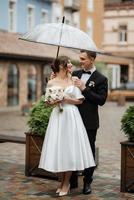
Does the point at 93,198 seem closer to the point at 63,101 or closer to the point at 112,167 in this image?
the point at 63,101

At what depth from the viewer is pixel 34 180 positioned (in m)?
7.77

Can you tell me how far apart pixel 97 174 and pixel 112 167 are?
2.80 ft

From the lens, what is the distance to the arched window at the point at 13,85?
25.3 m

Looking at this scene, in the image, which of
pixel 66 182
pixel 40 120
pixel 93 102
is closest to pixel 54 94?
pixel 93 102

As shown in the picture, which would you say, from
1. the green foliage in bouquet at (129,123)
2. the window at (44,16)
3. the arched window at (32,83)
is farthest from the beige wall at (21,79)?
the green foliage in bouquet at (129,123)

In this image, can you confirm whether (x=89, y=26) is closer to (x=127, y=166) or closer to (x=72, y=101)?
(x=127, y=166)

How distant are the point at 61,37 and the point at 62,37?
0.04 ft

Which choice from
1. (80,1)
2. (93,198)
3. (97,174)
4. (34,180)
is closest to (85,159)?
(93,198)

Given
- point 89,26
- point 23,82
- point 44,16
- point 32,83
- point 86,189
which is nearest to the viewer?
point 86,189

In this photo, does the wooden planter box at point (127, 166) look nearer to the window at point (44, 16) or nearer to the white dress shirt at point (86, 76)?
the white dress shirt at point (86, 76)

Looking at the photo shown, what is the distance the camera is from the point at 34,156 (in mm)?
7895

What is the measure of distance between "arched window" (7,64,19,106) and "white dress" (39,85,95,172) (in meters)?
18.7

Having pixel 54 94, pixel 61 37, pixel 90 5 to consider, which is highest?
pixel 90 5

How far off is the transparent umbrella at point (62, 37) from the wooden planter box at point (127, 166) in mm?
1320
